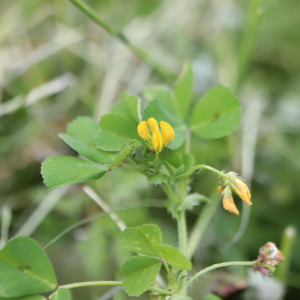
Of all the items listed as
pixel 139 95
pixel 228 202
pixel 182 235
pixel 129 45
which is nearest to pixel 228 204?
pixel 228 202

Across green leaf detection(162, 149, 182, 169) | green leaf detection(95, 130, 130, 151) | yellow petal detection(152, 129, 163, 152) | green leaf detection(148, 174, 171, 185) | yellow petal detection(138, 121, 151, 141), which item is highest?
yellow petal detection(138, 121, 151, 141)

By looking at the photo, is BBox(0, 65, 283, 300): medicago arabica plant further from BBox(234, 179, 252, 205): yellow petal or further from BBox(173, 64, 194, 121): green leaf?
BBox(173, 64, 194, 121): green leaf

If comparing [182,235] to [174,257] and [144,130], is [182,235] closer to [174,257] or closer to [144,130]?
[174,257]

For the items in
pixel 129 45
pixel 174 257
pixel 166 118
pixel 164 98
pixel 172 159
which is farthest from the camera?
pixel 129 45

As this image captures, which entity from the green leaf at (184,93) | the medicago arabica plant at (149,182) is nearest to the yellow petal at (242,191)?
the medicago arabica plant at (149,182)

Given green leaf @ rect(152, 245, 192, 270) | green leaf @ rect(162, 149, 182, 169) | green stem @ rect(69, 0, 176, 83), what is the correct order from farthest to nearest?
green stem @ rect(69, 0, 176, 83) → green leaf @ rect(162, 149, 182, 169) → green leaf @ rect(152, 245, 192, 270)

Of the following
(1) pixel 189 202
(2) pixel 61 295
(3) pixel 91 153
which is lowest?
(2) pixel 61 295

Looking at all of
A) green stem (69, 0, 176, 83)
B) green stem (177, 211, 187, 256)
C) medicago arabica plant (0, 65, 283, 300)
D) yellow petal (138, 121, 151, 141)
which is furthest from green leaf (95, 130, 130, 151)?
green stem (69, 0, 176, 83)
